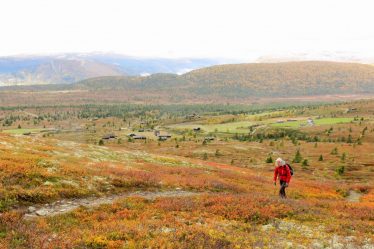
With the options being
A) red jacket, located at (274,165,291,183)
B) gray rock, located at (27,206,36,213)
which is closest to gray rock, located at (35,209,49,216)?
gray rock, located at (27,206,36,213)

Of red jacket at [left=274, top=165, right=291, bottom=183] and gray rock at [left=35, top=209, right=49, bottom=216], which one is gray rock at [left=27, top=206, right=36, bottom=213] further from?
red jacket at [left=274, top=165, right=291, bottom=183]

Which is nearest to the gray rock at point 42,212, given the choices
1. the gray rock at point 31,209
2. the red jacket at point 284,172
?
the gray rock at point 31,209

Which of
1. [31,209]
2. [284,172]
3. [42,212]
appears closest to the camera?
[42,212]

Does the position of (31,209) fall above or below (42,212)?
above

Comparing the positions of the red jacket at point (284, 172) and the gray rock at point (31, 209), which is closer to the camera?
the gray rock at point (31, 209)

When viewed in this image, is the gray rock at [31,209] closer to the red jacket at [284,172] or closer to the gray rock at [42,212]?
the gray rock at [42,212]

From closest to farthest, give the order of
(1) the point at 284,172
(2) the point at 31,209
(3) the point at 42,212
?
(3) the point at 42,212 < (2) the point at 31,209 < (1) the point at 284,172

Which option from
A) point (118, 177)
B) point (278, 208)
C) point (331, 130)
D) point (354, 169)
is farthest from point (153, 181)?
point (331, 130)

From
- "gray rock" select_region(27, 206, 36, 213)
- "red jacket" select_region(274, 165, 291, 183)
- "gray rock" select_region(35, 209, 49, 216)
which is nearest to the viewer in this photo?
"gray rock" select_region(35, 209, 49, 216)

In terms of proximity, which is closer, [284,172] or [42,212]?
[42,212]

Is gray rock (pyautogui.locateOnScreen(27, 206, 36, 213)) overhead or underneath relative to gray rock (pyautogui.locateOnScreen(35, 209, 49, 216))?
overhead

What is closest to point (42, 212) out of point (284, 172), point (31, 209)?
point (31, 209)

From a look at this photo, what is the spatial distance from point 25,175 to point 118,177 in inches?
324

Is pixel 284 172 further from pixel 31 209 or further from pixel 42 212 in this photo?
pixel 31 209
